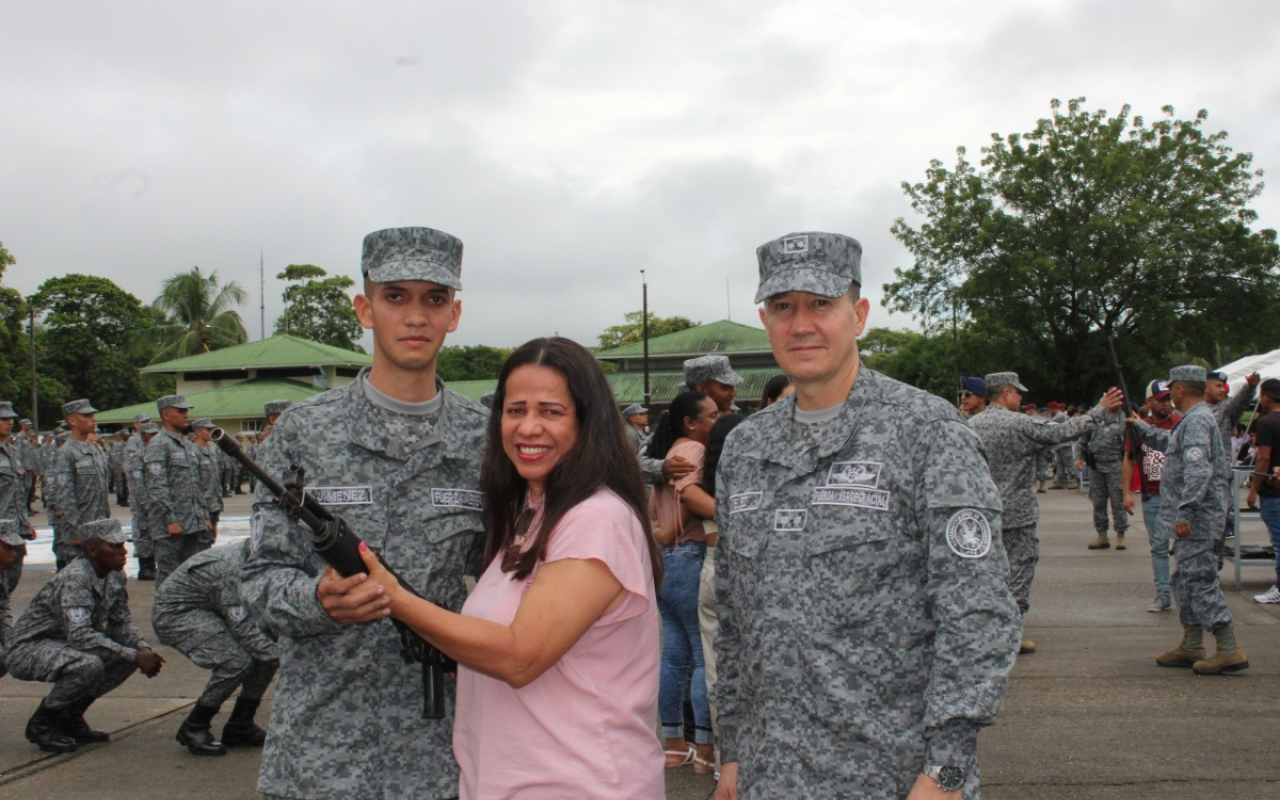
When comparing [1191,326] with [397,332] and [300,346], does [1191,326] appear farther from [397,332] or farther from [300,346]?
[397,332]

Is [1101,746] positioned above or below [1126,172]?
below

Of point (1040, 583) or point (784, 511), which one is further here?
point (1040, 583)

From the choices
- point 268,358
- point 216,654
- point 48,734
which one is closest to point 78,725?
point 48,734

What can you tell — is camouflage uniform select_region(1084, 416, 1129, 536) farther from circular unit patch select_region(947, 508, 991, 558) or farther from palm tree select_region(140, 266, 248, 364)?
palm tree select_region(140, 266, 248, 364)

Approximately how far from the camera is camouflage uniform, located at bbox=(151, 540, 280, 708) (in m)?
6.04

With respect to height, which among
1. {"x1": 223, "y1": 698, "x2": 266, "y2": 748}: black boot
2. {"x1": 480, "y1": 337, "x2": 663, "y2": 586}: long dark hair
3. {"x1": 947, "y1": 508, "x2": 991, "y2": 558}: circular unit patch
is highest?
{"x1": 480, "y1": 337, "x2": 663, "y2": 586}: long dark hair

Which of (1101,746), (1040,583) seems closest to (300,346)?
(1040,583)

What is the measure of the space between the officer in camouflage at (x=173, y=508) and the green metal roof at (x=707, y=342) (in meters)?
37.4

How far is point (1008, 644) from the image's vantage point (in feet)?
6.94

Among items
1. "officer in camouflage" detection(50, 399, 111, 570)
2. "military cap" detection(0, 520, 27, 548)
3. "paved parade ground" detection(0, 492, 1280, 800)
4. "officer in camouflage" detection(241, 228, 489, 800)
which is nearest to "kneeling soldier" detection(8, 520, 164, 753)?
"paved parade ground" detection(0, 492, 1280, 800)

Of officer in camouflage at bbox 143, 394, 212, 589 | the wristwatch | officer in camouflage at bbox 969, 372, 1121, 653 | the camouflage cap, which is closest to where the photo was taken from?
the wristwatch

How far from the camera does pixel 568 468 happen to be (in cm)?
240

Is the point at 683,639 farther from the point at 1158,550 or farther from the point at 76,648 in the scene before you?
the point at 1158,550

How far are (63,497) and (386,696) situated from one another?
34.8 feet
